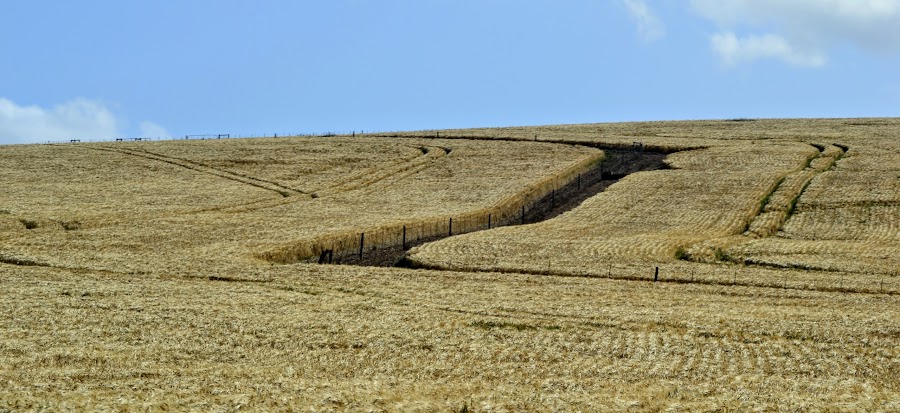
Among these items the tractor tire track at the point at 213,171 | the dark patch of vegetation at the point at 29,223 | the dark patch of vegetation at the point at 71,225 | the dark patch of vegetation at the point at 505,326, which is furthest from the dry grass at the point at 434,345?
the tractor tire track at the point at 213,171

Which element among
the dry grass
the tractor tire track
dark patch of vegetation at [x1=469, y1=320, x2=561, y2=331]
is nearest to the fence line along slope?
the tractor tire track

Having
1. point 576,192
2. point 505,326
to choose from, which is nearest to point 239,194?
point 576,192

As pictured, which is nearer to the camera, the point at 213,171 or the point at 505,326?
the point at 505,326

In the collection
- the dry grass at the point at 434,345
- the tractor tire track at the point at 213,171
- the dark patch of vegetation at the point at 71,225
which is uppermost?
the tractor tire track at the point at 213,171

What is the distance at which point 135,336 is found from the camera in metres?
30.0

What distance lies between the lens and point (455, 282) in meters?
42.4

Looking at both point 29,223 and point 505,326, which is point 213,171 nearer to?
point 29,223

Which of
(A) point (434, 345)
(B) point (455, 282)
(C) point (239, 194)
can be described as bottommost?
(A) point (434, 345)

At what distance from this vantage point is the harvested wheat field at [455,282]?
23.8 meters

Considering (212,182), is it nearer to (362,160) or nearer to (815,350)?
(362,160)

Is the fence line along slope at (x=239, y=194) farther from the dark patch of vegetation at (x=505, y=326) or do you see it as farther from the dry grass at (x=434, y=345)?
the dark patch of vegetation at (x=505, y=326)

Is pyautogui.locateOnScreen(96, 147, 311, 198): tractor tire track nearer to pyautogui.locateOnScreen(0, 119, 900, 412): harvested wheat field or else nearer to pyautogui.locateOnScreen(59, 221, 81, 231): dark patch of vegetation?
pyautogui.locateOnScreen(0, 119, 900, 412): harvested wheat field

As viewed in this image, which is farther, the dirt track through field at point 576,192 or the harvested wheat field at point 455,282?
the dirt track through field at point 576,192

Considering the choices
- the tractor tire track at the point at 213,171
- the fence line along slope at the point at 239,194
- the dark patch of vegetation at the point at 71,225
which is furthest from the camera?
the tractor tire track at the point at 213,171
